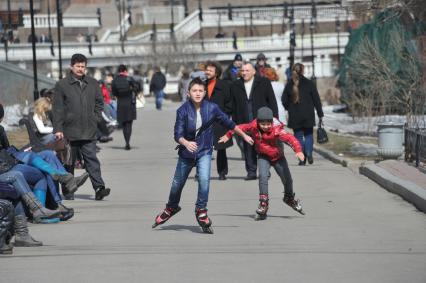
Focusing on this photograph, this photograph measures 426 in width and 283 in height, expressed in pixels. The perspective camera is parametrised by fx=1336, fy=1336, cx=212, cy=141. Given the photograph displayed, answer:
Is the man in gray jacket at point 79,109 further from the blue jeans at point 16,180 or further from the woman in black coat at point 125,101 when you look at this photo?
the woman in black coat at point 125,101

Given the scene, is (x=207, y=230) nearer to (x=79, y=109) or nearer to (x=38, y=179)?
(x=38, y=179)

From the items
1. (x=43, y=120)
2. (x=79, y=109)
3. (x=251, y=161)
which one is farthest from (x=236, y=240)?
(x=251, y=161)

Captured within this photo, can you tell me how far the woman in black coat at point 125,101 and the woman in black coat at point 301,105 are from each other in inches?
256

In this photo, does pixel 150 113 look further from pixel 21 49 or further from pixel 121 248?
pixel 121 248

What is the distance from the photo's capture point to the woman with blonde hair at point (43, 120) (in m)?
19.0

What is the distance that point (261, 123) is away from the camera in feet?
52.3

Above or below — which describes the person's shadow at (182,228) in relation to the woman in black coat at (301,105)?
below

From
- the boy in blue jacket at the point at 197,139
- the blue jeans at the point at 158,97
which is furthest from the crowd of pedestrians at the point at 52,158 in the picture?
the blue jeans at the point at 158,97

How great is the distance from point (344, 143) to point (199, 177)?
47.4 ft

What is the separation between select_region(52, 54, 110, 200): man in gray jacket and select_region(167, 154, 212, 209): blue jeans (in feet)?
11.9

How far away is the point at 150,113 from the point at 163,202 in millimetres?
31145

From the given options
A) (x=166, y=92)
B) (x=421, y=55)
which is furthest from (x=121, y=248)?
(x=166, y=92)

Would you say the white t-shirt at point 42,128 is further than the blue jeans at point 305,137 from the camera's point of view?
No

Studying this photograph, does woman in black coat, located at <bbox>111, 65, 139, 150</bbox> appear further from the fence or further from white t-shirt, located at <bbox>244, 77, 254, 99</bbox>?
the fence
